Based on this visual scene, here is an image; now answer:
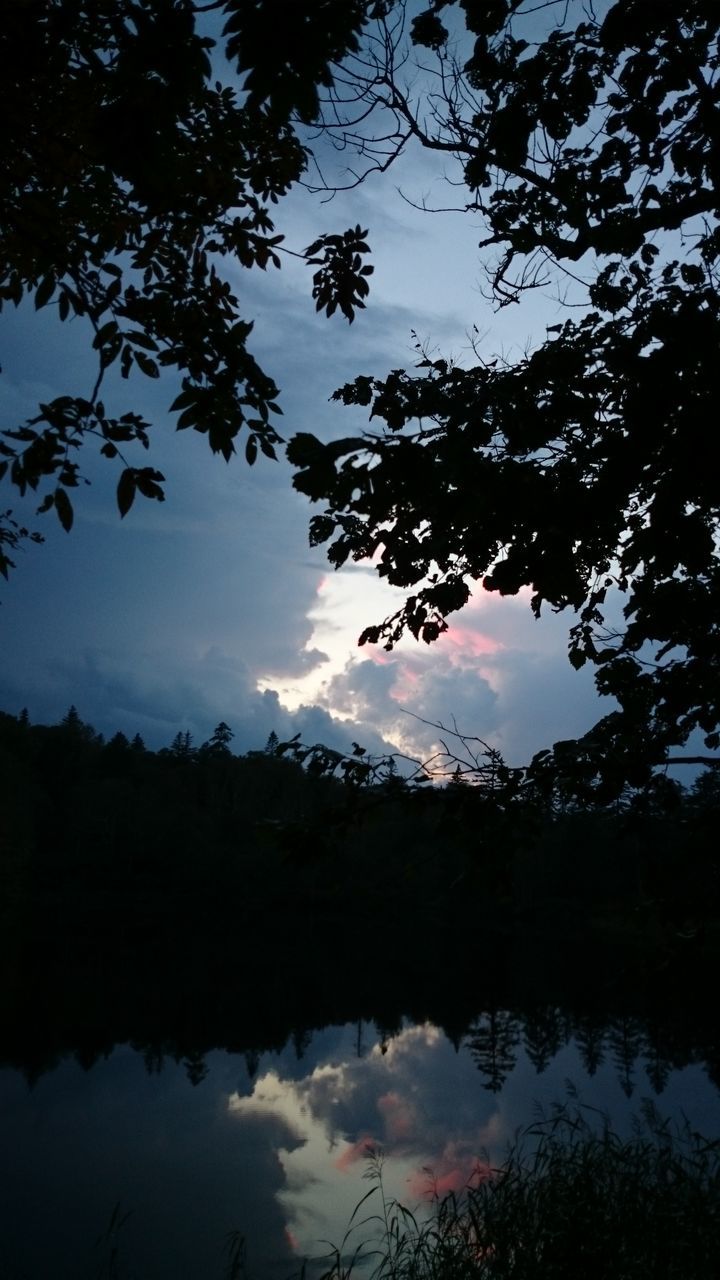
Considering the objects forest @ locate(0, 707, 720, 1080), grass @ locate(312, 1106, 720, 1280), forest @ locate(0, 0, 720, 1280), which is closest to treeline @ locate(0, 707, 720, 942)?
forest @ locate(0, 707, 720, 1080)

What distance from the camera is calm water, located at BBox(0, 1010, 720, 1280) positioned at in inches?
597

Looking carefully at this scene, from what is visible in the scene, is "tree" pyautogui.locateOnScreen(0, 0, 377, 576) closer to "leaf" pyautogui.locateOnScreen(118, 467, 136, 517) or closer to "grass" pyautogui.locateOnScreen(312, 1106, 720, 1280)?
"leaf" pyautogui.locateOnScreen(118, 467, 136, 517)

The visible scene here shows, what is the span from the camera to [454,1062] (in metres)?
31.6

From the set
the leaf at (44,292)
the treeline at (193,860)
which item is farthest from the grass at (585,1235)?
the treeline at (193,860)

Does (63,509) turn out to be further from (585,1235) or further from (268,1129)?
(268,1129)

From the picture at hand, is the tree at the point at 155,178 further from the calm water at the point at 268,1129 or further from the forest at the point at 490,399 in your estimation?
the calm water at the point at 268,1129

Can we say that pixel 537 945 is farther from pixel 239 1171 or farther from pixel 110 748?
pixel 110 748

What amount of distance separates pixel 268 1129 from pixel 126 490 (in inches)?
953

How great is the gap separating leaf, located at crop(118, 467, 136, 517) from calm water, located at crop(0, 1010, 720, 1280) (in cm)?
890

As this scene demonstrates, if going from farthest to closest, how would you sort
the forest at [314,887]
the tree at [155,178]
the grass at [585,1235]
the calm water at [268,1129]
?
1. the calm water at [268,1129]
2. the grass at [585,1235]
3. the forest at [314,887]
4. the tree at [155,178]

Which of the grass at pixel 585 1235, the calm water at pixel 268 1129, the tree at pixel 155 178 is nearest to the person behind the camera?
the tree at pixel 155 178

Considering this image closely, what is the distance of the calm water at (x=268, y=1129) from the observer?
49.8 ft

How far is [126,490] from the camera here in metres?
3.41

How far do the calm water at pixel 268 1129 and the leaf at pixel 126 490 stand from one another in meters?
8.90
